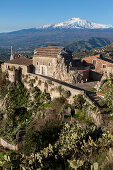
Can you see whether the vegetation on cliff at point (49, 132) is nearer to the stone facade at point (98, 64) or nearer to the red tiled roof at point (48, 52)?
the red tiled roof at point (48, 52)

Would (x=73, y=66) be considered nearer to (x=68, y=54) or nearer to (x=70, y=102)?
(x=68, y=54)

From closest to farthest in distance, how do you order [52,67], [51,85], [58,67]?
[51,85]
[58,67]
[52,67]

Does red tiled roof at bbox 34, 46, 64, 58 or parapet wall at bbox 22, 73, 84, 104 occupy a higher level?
red tiled roof at bbox 34, 46, 64, 58

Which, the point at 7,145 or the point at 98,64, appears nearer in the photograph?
the point at 7,145

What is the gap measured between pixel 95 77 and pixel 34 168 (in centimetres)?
2276

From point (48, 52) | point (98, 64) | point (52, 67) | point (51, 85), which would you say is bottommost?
point (51, 85)

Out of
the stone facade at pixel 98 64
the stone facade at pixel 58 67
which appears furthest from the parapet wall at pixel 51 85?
the stone facade at pixel 98 64

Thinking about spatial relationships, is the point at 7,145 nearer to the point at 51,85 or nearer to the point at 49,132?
the point at 49,132

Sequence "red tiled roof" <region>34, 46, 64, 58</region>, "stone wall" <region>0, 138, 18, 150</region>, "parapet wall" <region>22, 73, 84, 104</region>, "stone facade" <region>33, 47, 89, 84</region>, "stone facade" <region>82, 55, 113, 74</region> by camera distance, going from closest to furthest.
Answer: "stone wall" <region>0, 138, 18, 150</region>
"parapet wall" <region>22, 73, 84, 104</region>
"stone facade" <region>33, 47, 89, 84</region>
"red tiled roof" <region>34, 46, 64, 58</region>
"stone facade" <region>82, 55, 113, 74</region>

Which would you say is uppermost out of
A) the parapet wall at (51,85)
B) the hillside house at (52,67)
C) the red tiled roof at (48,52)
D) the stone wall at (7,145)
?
the red tiled roof at (48,52)

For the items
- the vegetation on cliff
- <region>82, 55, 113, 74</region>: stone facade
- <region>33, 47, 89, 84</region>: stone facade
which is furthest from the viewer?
<region>82, 55, 113, 74</region>: stone facade

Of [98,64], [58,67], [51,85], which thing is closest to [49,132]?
[51,85]

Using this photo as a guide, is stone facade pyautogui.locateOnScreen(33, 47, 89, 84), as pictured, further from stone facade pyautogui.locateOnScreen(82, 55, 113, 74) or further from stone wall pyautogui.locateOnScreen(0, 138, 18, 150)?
stone wall pyautogui.locateOnScreen(0, 138, 18, 150)

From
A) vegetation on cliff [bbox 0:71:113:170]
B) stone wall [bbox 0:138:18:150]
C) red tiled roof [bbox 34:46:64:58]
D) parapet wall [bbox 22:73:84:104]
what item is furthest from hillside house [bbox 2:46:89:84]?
stone wall [bbox 0:138:18:150]
